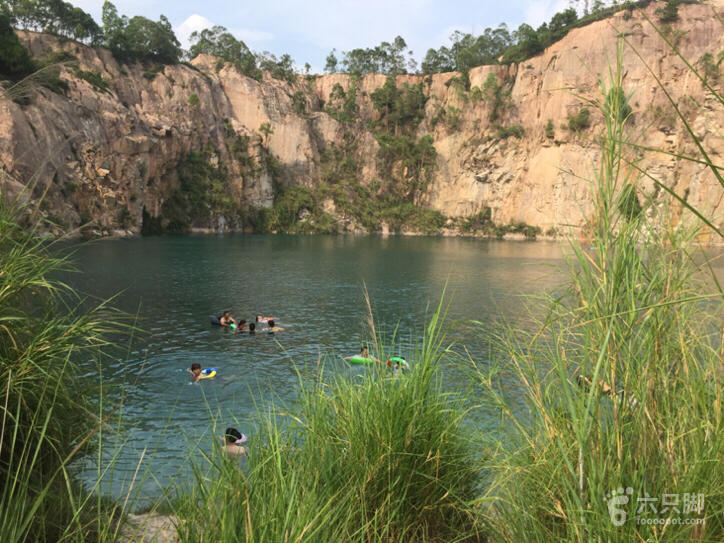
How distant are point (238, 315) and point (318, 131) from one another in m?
69.5

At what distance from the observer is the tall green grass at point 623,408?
2.21 metres

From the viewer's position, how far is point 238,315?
20000 mm

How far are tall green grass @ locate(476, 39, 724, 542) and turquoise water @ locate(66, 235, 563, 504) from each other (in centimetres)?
69

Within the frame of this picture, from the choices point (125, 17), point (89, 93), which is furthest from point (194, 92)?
point (89, 93)

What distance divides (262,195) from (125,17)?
29831 millimetres

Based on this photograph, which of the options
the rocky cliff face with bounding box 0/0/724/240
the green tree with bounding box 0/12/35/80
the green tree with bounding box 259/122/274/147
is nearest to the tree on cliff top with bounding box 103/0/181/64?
the rocky cliff face with bounding box 0/0/724/240

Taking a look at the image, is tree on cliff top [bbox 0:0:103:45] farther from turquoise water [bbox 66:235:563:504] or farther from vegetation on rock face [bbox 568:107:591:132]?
vegetation on rock face [bbox 568:107:591:132]

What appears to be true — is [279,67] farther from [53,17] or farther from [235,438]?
[235,438]

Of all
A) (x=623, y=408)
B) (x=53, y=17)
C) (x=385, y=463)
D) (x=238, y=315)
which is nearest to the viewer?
(x=623, y=408)

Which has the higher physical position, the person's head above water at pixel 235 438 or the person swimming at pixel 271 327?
the person's head above water at pixel 235 438

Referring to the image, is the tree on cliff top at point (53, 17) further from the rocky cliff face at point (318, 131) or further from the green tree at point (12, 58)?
the green tree at point (12, 58)

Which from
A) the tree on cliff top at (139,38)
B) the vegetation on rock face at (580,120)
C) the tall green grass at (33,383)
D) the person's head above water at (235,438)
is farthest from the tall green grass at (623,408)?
the tree on cliff top at (139,38)

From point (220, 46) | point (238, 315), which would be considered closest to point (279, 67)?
point (220, 46)

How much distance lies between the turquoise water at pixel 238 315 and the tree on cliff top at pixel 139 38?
36.9 metres
